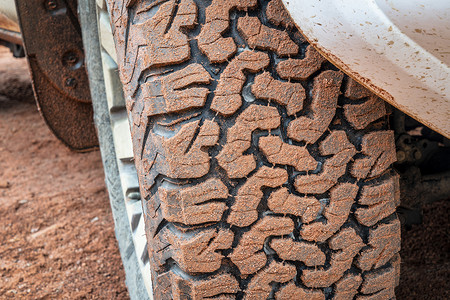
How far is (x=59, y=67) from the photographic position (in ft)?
A: 6.97

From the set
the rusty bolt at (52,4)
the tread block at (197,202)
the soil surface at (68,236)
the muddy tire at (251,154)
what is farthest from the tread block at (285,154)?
the rusty bolt at (52,4)

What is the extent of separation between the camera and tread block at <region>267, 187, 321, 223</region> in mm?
1018

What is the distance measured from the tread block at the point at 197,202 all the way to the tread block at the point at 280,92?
20 cm

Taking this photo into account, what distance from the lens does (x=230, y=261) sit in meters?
1.05

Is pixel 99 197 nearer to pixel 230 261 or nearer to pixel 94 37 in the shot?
pixel 94 37

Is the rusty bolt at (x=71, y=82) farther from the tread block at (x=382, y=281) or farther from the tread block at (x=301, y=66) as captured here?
the tread block at (x=382, y=281)

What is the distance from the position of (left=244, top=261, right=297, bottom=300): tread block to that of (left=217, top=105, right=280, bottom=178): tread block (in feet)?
0.73

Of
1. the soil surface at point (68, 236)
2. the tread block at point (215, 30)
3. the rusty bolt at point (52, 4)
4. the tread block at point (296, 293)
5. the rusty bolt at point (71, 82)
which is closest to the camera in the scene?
the tread block at point (215, 30)

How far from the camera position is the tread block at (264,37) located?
97 cm

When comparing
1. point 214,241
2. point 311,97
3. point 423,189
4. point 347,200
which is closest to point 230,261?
point 214,241

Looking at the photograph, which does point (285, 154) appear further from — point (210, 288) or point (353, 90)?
point (210, 288)

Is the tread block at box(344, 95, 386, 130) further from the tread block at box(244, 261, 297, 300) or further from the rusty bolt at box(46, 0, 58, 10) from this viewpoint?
the rusty bolt at box(46, 0, 58, 10)

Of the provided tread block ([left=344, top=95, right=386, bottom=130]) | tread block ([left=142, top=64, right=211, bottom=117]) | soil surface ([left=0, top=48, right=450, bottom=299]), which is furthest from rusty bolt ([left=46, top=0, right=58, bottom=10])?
tread block ([left=344, top=95, right=386, bottom=130])

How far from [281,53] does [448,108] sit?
0.33 metres
